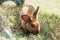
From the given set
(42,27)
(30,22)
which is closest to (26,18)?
(30,22)

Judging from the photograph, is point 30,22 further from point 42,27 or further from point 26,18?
point 42,27

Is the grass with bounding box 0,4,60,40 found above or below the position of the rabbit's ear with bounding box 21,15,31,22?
below

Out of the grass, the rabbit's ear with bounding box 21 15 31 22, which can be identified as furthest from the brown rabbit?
the grass

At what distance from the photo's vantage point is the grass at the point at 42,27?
6086 mm

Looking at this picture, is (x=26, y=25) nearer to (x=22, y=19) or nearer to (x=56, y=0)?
(x=22, y=19)

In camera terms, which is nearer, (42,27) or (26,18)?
(26,18)

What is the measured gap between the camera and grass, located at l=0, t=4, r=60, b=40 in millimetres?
6086

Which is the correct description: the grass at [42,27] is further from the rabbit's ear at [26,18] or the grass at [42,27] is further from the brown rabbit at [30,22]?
the rabbit's ear at [26,18]

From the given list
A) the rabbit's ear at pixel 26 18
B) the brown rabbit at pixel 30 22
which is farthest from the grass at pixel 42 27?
the rabbit's ear at pixel 26 18

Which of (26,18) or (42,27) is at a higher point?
(26,18)

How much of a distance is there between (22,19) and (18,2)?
0.70 metres

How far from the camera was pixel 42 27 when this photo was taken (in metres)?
6.35

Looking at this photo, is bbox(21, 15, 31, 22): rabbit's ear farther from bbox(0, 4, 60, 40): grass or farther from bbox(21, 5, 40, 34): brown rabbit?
bbox(0, 4, 60, 40): grass

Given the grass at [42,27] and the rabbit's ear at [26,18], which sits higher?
the rabbit's ear at [26,18]
